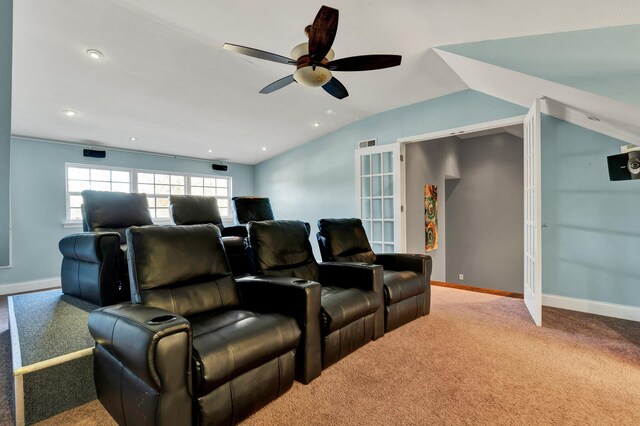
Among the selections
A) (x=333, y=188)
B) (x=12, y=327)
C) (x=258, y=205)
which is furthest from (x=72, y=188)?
(x=333, y=188)

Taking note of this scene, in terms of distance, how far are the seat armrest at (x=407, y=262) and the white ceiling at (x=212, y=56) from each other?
2.09 m

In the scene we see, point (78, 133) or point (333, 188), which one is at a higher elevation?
point (78, 133)

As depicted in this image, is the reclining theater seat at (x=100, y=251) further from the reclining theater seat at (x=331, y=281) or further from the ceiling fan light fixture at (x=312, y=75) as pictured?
the ceiling fan light fixture at (x=312, y=75)

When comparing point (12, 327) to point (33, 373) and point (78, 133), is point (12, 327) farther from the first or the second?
point (78, 133)

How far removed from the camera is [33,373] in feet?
5.16

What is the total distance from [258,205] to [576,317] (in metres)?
3.92

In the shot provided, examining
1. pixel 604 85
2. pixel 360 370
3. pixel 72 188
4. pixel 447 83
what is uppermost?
pixel 447 83

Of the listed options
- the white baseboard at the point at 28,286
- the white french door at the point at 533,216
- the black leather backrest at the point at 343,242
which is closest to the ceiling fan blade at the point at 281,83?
the black leather backrest at the point at 343,242

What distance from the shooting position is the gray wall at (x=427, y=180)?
5.00 meters

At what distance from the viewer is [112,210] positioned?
3107 millimetres

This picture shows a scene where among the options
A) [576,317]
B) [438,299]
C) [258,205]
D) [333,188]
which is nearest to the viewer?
[576,317]

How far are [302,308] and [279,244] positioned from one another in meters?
0.80

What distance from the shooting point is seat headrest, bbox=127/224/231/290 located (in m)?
1.82

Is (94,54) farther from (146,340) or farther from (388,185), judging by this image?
(388,185)
